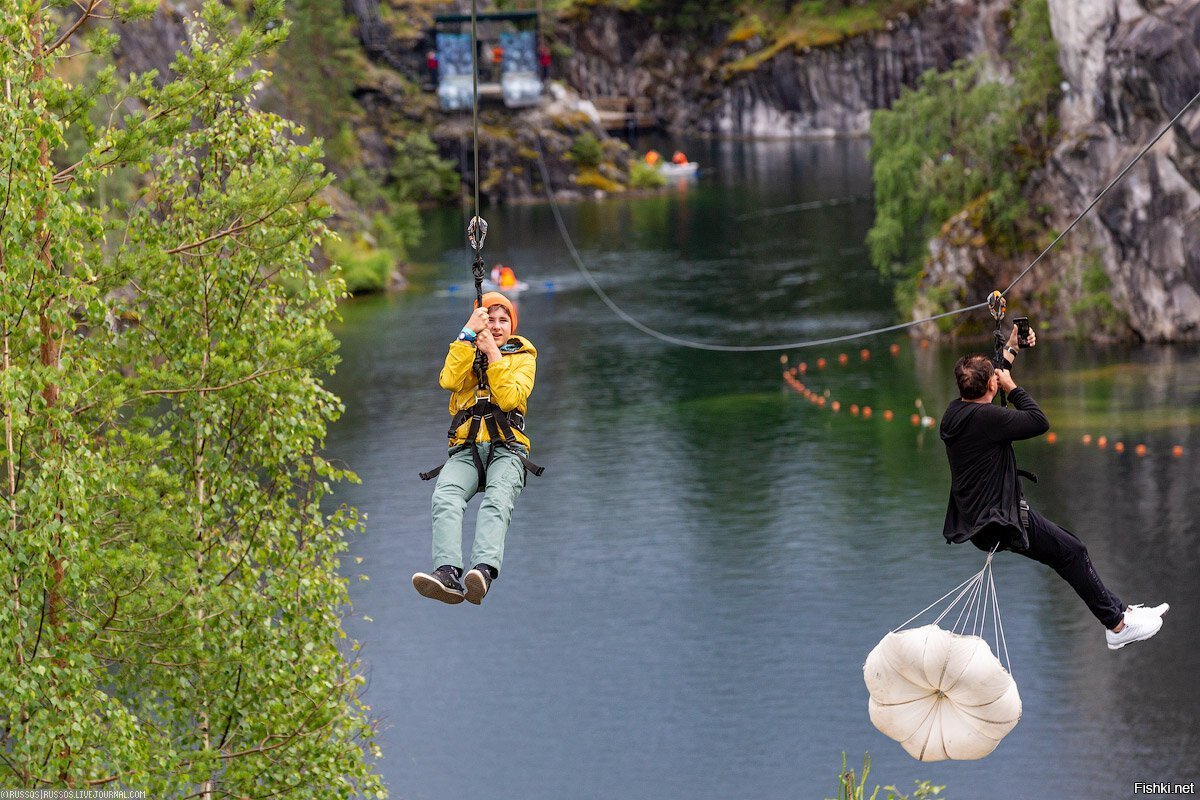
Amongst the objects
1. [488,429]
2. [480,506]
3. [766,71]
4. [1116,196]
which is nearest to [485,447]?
[488,429]

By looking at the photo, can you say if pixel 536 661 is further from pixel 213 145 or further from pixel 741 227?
pixel 741 227

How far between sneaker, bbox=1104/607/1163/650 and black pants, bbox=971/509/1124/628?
98mm

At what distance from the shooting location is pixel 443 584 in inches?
528

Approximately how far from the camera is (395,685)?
43.4 meters

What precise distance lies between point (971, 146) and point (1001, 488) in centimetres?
5528

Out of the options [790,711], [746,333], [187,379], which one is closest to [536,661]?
[790,711]

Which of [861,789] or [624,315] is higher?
[624,315]

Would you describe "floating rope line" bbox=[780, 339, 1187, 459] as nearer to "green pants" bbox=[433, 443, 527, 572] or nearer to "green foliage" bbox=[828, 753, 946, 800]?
"green foliage" bbox=[828, 753, 946, 800]

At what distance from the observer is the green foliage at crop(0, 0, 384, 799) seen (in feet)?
62.1

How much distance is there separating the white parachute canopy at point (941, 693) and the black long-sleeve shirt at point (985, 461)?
53cm

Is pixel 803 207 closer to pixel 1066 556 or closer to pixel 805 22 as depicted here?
pixel 805 22

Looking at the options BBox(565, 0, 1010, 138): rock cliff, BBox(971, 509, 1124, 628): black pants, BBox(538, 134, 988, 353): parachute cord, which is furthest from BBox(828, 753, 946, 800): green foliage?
BBox(565, 0, 1010, 138): rock cliff

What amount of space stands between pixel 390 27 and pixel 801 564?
275 ft

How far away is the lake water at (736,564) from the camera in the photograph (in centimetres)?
4019
